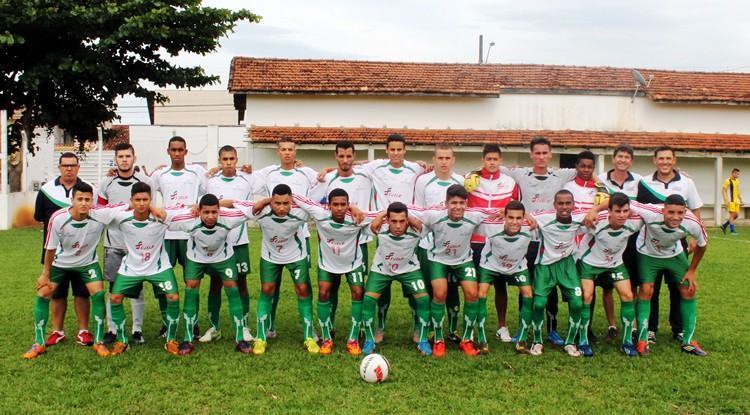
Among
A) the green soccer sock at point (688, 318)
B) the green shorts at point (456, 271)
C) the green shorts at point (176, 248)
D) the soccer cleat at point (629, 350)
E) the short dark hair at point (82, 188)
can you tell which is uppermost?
the short dark hair at point (82, 188)

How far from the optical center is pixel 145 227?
5918mm

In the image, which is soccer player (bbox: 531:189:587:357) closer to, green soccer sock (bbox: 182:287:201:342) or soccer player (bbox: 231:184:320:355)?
soccer player (bbox: 231:184:320:355)

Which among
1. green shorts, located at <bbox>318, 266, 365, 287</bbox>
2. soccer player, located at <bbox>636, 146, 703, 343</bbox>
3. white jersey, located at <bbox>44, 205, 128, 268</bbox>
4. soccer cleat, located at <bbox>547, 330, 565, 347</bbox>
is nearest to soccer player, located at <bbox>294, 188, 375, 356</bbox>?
green shorts, located at <bbox>318, 266, 365, 287</bbox>

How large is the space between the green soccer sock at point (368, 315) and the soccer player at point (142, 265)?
5.38 ft

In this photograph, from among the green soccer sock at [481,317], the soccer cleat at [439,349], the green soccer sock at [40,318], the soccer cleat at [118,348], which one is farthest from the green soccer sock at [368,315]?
the green soccer sock at [40,318]

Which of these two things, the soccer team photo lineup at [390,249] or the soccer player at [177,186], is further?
the soccer player at [177,186]

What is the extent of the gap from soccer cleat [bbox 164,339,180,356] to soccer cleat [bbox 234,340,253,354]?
0.50 metres

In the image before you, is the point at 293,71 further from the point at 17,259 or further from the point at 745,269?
the point at 745,269

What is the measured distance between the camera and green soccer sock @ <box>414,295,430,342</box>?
600 centimetres

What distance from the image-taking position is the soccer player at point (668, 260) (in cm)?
594

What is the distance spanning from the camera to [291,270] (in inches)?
245

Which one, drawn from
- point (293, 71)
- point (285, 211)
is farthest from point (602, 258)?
point (293, 71)

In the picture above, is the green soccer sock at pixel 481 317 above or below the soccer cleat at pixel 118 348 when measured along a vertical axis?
above

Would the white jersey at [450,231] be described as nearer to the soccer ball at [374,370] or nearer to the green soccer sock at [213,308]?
the soccer ball at [374,370]
